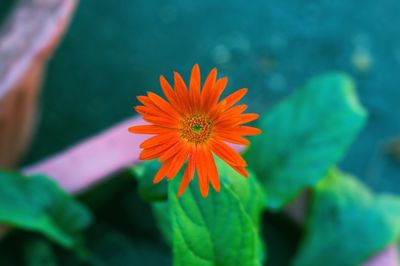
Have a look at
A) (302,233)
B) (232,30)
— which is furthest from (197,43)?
(302,233)

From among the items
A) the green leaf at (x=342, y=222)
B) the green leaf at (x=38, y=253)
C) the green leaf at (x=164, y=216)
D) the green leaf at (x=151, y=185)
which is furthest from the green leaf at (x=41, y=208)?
the green leaf at (x=342, y=222)

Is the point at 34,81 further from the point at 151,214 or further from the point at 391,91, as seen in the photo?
the point at 391,91

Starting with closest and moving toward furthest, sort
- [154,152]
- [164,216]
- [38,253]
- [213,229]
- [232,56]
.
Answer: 1. [154,152]
2. [213,229]
3. [164,216]
4. [38,253]
5. [232,56]

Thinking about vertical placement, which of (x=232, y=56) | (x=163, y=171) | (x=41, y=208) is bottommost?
(x=163, y=171)

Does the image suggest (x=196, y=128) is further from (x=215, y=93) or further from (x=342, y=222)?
(x=342, y=222)

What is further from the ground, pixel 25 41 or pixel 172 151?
pixel 25 41

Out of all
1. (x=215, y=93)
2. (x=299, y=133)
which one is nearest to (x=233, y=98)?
(x=215, y=93)
